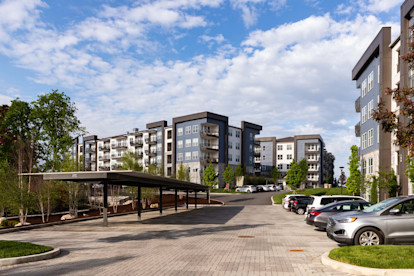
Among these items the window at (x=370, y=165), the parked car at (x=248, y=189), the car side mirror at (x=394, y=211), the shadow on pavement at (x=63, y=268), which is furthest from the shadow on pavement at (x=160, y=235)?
the parked car at (x=248, y=189)

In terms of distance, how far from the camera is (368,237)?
12.4 metres

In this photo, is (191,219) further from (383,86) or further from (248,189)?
(248,189)

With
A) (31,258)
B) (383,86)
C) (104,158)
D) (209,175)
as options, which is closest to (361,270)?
(31,258)

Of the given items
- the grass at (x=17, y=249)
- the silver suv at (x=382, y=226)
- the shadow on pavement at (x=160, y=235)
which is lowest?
the shadow on pavement at (x=160, y=235)

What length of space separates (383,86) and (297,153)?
80.7 m

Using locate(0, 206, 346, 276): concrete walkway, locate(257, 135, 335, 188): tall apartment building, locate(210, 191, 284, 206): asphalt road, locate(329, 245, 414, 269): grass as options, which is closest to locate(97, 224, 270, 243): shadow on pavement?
locate(0, 206, 346, 276): concrete walkway

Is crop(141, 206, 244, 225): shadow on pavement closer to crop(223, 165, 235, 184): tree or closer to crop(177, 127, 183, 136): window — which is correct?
crop(223, 165, 235, 184): tree

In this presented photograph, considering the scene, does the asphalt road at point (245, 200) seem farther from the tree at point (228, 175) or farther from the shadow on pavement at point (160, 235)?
the shadow on pavement at point (160, 235)

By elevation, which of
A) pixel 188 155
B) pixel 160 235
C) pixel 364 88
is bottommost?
pixel 160 235

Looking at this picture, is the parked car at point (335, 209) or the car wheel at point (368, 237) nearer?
the car wheel at point (368, 237)

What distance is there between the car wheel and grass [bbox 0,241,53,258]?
9615mm

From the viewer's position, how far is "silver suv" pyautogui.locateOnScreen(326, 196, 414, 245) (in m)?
12.1

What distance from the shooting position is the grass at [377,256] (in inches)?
357

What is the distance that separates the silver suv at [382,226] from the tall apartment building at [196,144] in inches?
2585
